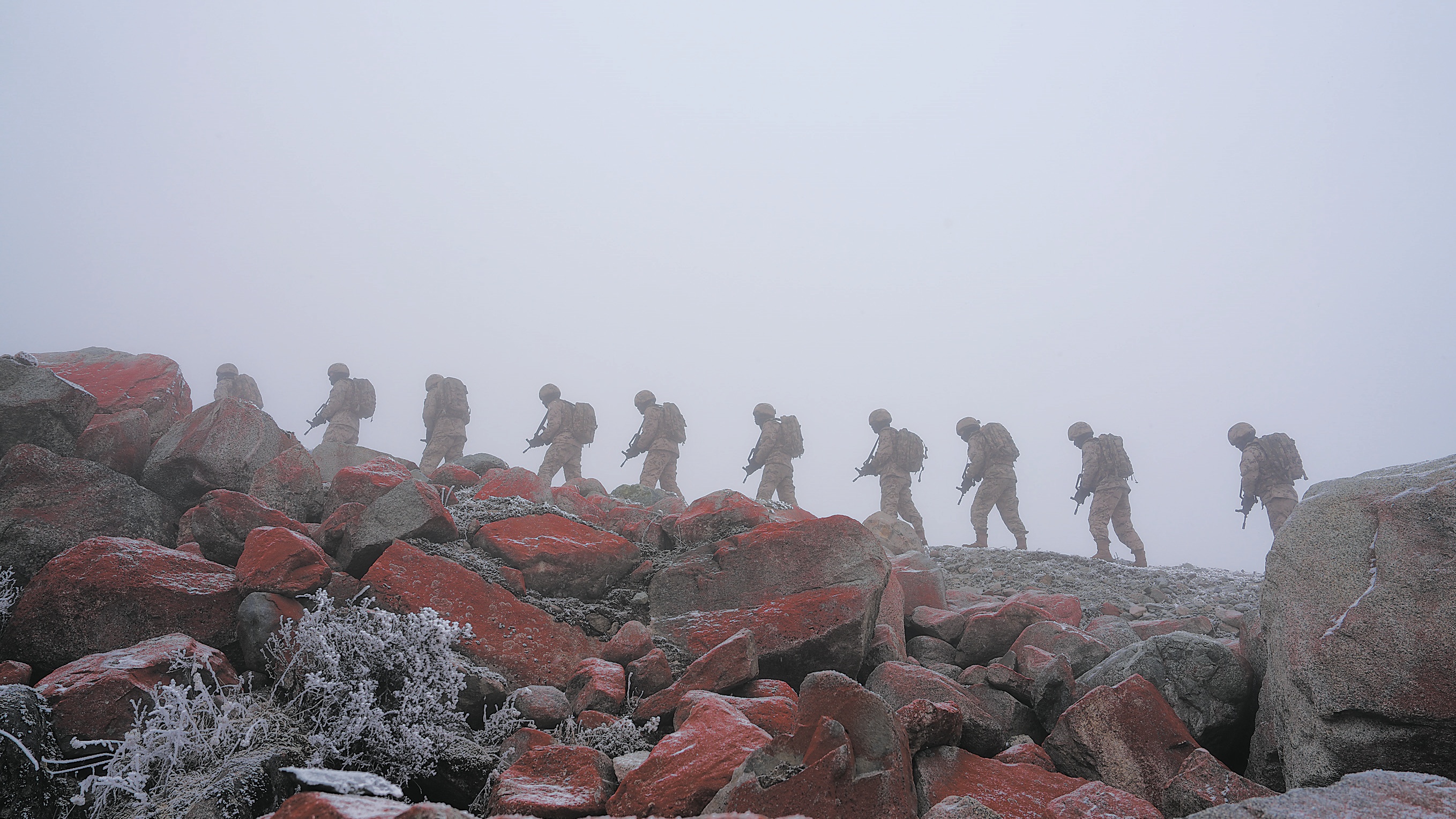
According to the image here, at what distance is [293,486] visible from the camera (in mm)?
5211

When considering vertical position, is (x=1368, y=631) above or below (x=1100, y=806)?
above

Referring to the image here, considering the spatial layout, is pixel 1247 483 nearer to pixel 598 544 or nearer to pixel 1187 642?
pixel 1187 642

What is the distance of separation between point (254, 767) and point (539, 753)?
3.40ft

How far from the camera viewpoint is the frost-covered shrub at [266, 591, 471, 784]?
2854mm

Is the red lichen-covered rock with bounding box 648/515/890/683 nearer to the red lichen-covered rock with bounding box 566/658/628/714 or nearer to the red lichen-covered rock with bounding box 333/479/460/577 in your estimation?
the red lichen-covered rock with bounding box 566/658/628/714

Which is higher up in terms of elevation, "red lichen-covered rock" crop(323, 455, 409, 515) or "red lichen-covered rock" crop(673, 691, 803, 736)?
"red lichen-covered rock" crop(323, 455, 409, 515)

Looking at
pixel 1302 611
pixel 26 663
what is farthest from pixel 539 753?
pixel 1302 611

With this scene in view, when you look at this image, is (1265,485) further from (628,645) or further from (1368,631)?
(628,645)

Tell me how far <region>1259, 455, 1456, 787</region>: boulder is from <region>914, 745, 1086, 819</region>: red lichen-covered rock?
0.92m

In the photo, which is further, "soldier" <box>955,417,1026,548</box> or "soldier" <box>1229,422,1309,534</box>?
"soldier" <box>955,417,1026,548</box>

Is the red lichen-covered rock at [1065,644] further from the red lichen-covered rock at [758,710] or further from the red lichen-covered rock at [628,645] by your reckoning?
the red lichen-covered rock at [628,645]

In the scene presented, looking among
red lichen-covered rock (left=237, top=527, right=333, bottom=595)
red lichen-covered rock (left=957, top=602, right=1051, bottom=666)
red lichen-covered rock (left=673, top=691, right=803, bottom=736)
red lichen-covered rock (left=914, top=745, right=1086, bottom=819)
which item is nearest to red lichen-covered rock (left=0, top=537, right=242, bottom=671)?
red lichen-covered rock (left=237, top=527, right=333, bottom=595)

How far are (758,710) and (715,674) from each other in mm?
426

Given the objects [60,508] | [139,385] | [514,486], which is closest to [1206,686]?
[514,486]
